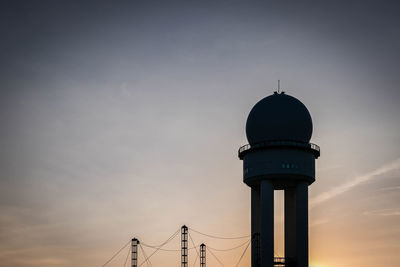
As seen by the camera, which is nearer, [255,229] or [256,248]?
[256,248]

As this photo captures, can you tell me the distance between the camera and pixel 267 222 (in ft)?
448

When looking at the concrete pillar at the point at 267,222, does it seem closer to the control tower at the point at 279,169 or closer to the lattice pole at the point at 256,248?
the control tower at the point at 279,169

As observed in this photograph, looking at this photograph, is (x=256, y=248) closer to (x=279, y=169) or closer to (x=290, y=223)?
(x=290, y=223)

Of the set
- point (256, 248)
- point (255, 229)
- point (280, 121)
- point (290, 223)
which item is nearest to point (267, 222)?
point (255, 229)

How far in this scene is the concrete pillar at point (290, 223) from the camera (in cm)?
13925

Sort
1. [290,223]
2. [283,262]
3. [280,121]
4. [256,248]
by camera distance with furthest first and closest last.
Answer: [256,248] → [290,223] → [280,121] → [283,262]

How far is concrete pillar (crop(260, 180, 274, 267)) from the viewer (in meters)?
135

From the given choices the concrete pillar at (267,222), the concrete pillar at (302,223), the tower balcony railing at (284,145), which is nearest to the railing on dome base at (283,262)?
the concrete pillar at (267,222)

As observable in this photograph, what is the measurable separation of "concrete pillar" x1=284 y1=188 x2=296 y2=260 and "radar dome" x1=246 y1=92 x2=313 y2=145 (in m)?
11.5

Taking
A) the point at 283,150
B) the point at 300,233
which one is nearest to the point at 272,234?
the point at 300,233

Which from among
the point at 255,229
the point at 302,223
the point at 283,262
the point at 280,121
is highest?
the point at 280,121

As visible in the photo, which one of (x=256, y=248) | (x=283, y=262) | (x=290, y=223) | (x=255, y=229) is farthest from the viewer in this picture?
(x=255, y=229)

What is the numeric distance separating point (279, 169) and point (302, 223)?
11.0 m

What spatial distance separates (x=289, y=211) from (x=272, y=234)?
7581mm
